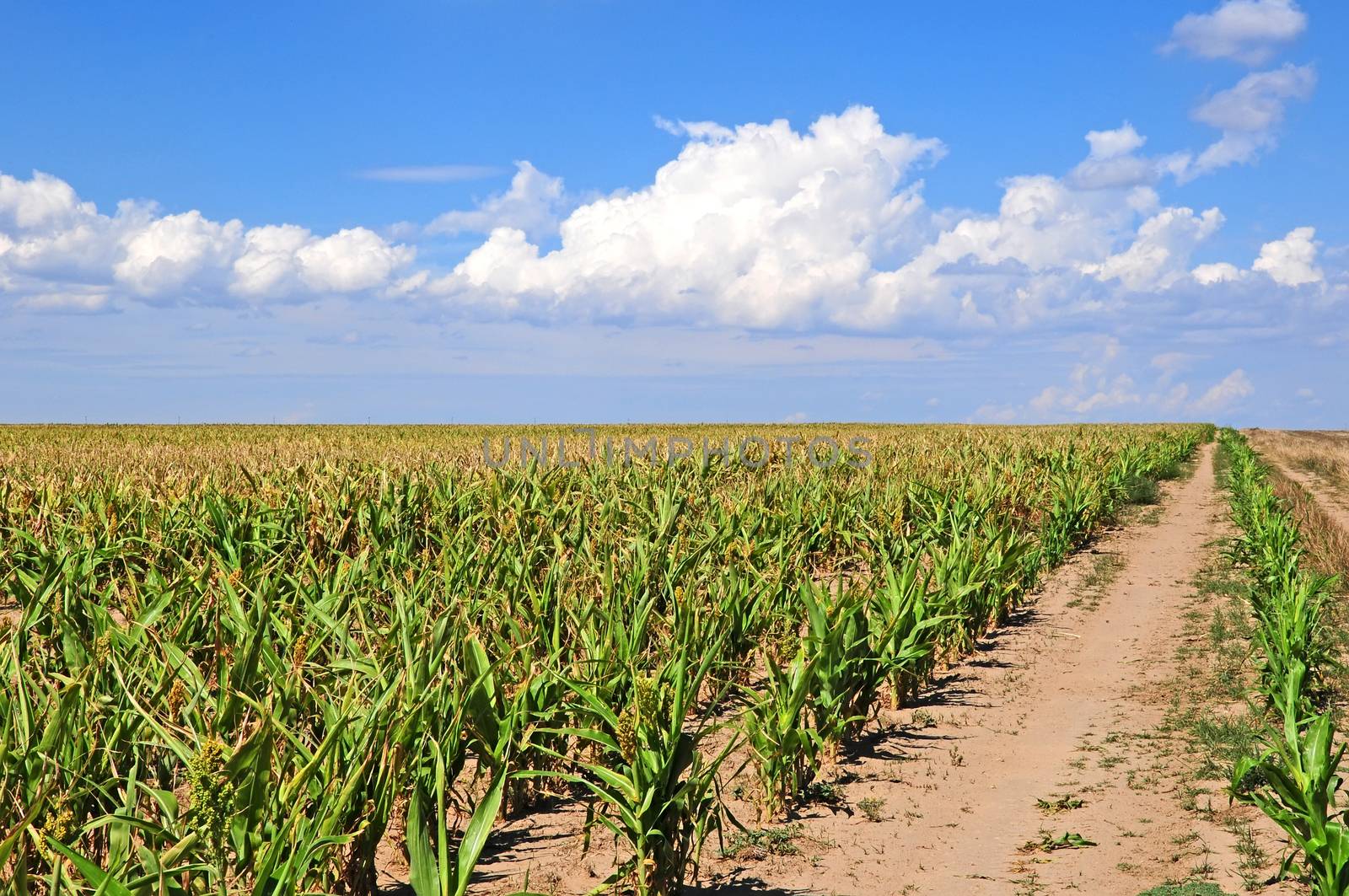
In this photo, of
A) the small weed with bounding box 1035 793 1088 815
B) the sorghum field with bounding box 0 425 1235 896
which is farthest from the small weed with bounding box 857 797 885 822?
the small weed with bounding box 1035 793 1088 815

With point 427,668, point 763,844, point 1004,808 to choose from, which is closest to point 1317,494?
point 1004,808

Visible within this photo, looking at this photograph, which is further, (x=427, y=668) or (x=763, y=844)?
(x=763, y=844)

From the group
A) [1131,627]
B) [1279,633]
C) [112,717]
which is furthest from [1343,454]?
[112,717]

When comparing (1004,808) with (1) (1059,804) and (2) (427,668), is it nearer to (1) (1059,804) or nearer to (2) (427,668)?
(1) (1059,804)

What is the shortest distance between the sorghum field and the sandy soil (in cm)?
22

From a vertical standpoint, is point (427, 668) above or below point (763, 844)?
above

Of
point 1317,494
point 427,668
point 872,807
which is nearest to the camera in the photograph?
point 427,668

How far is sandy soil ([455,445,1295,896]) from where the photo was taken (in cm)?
411

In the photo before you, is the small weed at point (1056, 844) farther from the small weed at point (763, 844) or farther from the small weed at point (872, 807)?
the small weed at point (763, 844)

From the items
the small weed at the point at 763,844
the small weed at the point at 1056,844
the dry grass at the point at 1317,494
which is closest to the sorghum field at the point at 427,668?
the small weed at the point at 763,844

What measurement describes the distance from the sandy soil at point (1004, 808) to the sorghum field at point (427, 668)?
22 centimetres

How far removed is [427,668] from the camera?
13.2ft

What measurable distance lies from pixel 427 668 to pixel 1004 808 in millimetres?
2771

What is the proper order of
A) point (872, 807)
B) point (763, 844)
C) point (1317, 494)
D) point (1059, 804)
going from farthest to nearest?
point (1317, 494) < point (1059, 804) < point (872, 807) < point (763, 844)
